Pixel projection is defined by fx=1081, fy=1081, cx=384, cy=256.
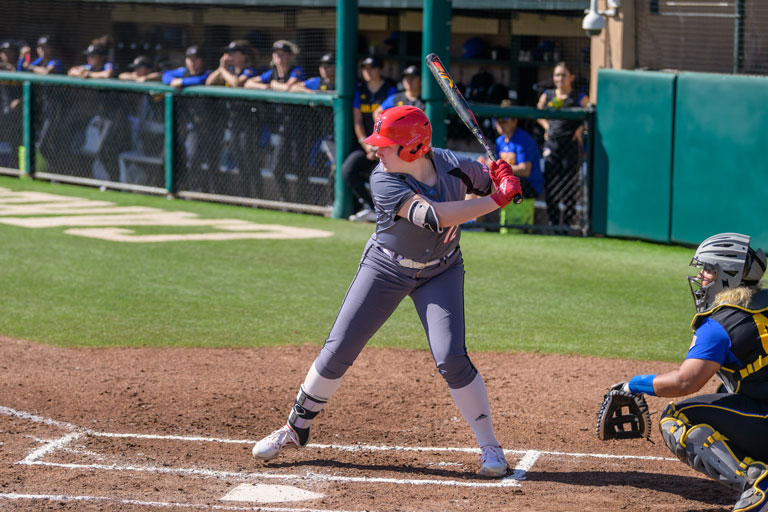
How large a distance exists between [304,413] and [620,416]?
145 cm

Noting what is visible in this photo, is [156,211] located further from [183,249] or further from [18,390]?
[18,390]

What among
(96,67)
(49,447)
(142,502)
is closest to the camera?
(142,502)

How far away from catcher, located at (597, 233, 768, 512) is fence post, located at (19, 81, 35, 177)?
13044 mm

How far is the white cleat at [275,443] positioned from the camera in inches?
195

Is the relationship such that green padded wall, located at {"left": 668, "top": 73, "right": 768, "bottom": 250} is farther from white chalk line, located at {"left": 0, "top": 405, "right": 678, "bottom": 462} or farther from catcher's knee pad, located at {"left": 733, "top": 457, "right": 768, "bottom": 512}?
catcher's knee pad, located at {"left": 733, "top": 457, "right": 768, "bottom": 512}

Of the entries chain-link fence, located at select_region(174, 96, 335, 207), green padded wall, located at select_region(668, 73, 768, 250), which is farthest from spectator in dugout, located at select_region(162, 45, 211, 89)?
green padded wall, located at select_region(668, 73, 768, 250)

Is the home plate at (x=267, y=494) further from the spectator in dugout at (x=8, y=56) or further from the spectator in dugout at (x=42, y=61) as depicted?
the spectator in dugout at (x=8, y=56)

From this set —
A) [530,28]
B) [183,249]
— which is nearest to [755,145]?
[530,28]

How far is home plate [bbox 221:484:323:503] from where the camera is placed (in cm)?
448

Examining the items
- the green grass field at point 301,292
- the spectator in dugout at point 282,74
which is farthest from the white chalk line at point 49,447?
the spectator in dugout at point 282,74

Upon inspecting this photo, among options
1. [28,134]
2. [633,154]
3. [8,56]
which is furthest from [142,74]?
[633,154]

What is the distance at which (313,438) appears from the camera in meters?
5.45

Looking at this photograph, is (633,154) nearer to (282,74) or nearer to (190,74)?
(282,74)

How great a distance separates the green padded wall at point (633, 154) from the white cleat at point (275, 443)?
24.2 feet
